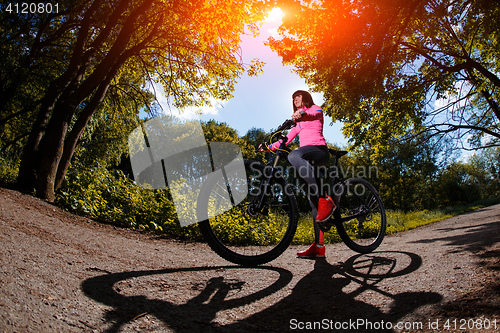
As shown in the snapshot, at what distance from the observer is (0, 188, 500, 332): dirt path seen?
1.79 metres

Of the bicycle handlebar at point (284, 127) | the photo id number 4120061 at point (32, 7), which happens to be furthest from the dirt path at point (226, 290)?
the photo id number 4120061 at point (32, 7)

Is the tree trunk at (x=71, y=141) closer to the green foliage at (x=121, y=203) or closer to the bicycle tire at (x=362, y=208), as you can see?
the green foliage at (x=121, y=203)

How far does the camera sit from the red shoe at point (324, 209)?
11.6 ft

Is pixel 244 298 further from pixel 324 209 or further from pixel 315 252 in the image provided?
pixel 315 252

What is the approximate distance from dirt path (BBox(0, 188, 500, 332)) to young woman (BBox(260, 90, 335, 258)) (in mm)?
659

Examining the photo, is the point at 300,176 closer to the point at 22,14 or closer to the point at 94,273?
the point at 94,273

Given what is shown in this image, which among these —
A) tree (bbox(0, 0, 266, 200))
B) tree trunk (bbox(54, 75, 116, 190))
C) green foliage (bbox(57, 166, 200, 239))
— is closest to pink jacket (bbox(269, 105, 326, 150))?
green foliage (bbox(57, 166, 200, 239))

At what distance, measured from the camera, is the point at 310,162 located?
367 centimetres

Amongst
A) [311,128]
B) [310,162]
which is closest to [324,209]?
[310,162]

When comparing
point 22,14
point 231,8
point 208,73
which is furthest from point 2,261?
point 22,14

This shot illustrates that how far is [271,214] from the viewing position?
3516 mm

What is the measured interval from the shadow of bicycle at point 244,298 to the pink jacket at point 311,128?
1.61 m

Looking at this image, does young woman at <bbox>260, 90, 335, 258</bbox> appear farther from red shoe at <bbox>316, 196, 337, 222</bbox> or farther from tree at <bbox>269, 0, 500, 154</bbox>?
tree at <bbox>269, 0, 500, 154</bbox>

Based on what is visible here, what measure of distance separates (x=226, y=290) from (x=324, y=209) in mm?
1644
